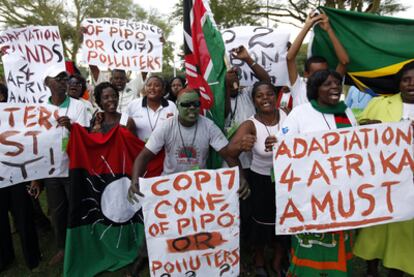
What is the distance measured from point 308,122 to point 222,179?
2.79 feet

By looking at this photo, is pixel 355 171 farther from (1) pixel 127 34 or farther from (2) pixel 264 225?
(1) pixel 127 34

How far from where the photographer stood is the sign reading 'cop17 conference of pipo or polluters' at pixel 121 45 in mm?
5793

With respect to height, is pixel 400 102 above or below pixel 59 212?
above

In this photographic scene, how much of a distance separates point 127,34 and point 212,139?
11.6 feet

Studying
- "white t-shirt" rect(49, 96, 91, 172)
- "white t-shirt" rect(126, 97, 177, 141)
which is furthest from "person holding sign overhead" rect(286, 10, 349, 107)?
"white t-shirt" rect(49, 96, 91, 172)

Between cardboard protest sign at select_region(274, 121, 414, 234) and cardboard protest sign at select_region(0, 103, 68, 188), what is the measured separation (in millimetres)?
2243

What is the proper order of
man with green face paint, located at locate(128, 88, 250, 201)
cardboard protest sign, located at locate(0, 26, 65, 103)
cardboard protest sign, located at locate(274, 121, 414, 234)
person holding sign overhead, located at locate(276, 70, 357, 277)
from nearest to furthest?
cardboard protest sign, located at locate(274, 121, 414, 234), person holding sign overhead, located at locate(276, 70, 357, 277), man with green face paint, located at locate(128, 88, 250, 201), cardboard protest sign, located at locate(0, 26, 65, 103)

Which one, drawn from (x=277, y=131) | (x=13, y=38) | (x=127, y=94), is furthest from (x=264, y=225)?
(x=13, y=38)

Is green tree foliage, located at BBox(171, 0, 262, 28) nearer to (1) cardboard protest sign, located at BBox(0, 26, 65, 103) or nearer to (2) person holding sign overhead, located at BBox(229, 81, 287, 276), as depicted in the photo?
(1) cardboard protest sign, located at BBox(0, 26, 65, 103)

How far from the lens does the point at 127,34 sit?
5.95m

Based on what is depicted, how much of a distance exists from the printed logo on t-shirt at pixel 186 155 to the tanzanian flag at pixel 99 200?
64cm

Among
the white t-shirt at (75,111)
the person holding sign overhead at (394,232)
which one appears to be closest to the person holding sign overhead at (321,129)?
the person holding sign overhead at (394,232)

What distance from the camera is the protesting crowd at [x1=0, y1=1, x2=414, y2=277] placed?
9.06 feet

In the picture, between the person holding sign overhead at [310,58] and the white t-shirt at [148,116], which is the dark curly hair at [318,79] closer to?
the person holding sign overhead at [310,58]
